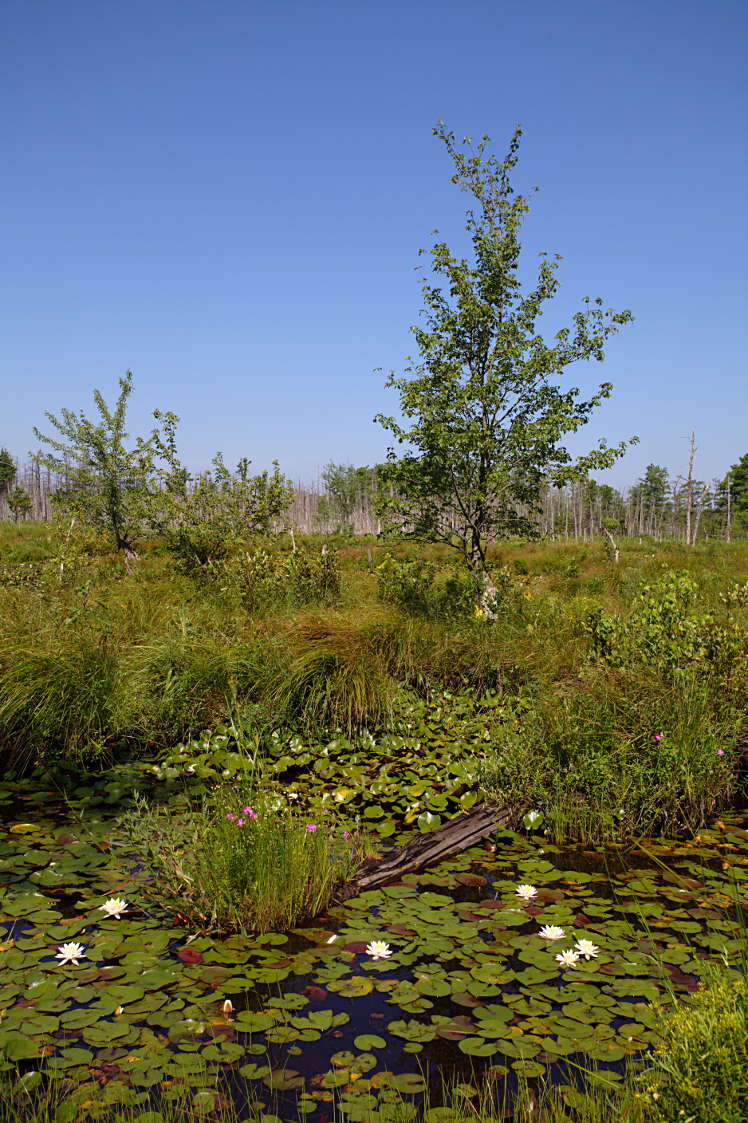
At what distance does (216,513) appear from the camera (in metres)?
13.5

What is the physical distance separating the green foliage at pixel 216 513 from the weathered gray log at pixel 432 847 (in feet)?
26.7

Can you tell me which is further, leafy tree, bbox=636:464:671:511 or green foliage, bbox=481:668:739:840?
leafy tree, bbox=636:464:671:511

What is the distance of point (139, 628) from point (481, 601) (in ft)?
13.8

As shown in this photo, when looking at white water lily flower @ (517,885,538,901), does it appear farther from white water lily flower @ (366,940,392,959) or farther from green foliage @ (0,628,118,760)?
green foliage @ (0,628,118,760)

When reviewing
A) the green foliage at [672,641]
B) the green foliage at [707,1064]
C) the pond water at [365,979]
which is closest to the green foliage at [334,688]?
the green foliage at [672,641]

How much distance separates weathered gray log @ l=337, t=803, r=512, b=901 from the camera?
4098mm

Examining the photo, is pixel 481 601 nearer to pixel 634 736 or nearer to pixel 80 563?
pixel 634 736

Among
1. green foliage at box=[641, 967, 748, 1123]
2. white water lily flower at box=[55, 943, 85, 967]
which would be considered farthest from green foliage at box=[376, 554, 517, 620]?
green foliage at box=[641, 967, 748, 1123]

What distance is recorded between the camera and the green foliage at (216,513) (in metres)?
12.8

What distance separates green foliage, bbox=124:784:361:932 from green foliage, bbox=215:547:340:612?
5.86 metres

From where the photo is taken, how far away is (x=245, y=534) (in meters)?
13.4

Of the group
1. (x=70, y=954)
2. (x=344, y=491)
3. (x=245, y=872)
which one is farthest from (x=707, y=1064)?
(x=344, y=491)

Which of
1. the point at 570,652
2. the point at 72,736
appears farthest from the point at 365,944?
the point at 570,652

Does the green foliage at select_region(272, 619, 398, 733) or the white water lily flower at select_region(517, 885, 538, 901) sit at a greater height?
the green foliage at select_region(272, 619, 398, 733)
